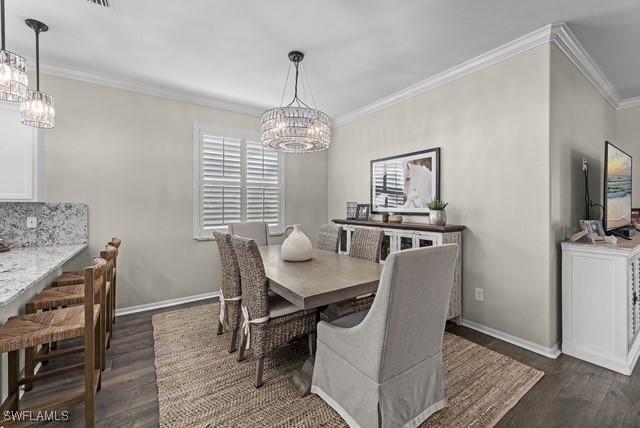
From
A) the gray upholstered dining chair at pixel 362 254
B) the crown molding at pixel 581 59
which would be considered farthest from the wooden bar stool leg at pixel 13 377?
the crown molding at pixel 581 59

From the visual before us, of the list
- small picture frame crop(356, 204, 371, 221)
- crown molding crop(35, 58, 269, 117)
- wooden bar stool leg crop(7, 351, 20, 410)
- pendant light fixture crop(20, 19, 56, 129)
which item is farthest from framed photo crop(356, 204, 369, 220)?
wooden bar stool leg crop(7, 351, 20, 410)

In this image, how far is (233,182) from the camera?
4.03m

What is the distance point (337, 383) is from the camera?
5.39 ft

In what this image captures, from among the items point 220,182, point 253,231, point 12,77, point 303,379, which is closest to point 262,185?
point 220,182

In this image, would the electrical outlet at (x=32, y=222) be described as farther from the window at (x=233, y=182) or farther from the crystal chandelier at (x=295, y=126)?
the crystal chandelier at (x=295, y=126)

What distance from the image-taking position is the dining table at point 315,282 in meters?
1.67

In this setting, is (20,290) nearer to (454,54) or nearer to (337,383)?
(337,383)

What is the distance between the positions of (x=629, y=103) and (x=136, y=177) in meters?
6.46

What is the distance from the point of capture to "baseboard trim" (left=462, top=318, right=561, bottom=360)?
7.80ft

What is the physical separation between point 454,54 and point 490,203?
1497mm

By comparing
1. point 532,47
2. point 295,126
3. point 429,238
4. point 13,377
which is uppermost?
point 532,47

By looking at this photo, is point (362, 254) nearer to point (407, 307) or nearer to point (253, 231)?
point (407, 307)

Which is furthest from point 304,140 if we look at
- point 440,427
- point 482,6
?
point 440,427

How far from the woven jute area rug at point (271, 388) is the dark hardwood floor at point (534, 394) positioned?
0.26 feet
